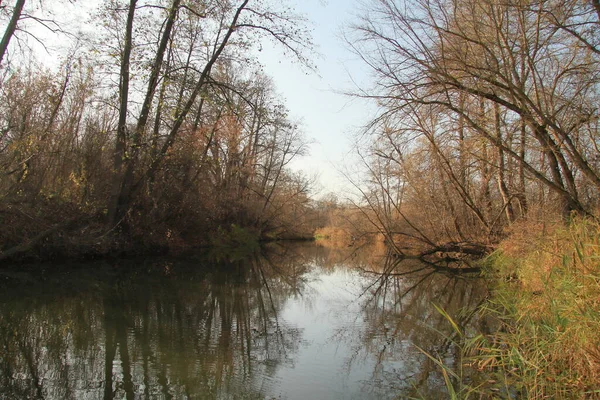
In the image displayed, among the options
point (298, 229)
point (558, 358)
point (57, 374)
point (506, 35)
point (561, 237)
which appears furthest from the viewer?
point (298, 229)

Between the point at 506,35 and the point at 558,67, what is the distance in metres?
2.37

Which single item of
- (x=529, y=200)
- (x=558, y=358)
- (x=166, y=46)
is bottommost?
(x=558, y=358)

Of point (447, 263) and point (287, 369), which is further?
point (447, 263)

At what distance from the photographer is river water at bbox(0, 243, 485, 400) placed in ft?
14.3

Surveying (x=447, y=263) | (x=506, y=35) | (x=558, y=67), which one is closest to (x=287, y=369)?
(x=506, y=35)

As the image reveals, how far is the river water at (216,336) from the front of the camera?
437 centimetres

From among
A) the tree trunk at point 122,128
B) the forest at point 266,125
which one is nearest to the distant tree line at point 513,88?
the forest at point 266,125

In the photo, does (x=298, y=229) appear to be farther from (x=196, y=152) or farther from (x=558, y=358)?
(x=558, y=358)

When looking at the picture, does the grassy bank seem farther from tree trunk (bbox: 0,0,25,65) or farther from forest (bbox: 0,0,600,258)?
tree trunk (bbox: 0,0,25,65)

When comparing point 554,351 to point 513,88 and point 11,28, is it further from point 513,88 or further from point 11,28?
point 11,28

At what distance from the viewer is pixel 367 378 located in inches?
190

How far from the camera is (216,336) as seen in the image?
6254 millimetres

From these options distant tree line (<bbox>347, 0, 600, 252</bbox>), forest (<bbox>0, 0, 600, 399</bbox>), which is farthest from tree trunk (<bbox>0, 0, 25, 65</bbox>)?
distant tree line (<bbox>347, 0, 600, 252</bbox>)

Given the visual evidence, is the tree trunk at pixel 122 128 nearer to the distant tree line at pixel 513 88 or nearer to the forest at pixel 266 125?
the forest at pixel 266 125
